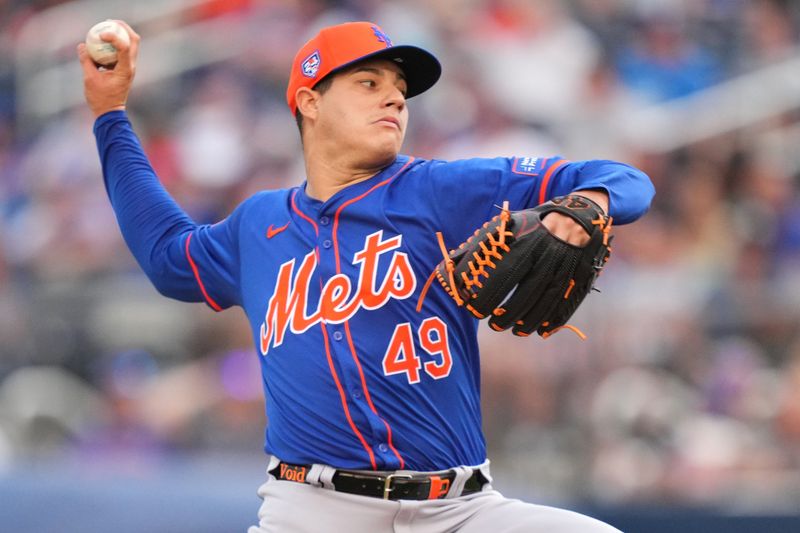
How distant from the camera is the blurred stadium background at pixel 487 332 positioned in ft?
17.8

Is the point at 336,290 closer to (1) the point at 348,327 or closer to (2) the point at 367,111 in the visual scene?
(1) the point at 348,327

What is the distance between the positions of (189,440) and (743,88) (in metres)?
4.05

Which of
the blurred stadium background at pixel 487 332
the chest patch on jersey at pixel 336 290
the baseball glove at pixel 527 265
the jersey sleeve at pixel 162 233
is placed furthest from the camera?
the blurred stadium background at pixel 487 332

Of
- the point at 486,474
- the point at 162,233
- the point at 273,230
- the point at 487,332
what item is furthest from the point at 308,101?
the point at 487,332

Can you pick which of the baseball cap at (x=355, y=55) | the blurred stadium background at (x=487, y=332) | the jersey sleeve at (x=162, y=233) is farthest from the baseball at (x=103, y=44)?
the blurred stadium background at (x=487, y=332)

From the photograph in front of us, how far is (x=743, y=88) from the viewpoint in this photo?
24.8 feet

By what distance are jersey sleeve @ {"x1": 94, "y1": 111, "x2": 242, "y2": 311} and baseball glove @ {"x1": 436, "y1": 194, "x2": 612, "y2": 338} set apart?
3.03 feet

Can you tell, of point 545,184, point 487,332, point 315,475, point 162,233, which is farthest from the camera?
point 487,332

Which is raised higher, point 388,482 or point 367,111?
point 367,111

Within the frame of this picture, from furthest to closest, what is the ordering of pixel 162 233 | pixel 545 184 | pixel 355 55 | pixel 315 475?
pixel 162 233 → pixel 355 55 → pixel 315 475 → pixel 545 184

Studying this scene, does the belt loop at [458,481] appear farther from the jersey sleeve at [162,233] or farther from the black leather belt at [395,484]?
the jersey sleeve at [162,233]

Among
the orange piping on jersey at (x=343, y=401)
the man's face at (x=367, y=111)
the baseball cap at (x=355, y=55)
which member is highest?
the baseball cap at (x=355, y=55)

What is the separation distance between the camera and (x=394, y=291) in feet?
10.00

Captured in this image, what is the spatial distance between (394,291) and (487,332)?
9.95ft
